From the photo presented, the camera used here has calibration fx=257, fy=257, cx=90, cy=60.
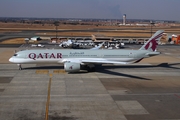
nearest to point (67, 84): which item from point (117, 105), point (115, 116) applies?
point (117, 105)

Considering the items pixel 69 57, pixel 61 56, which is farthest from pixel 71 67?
pixel 61 56

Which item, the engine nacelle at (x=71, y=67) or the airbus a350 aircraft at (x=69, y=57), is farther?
the airbus a350 aircraft at (x=69, y=57)

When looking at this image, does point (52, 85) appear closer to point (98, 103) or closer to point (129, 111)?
point (98, 103)

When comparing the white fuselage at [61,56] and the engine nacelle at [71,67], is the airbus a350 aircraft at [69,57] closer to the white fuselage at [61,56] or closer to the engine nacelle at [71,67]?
the white fuselage at [61,56]

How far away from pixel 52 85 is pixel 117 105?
35.4 ft

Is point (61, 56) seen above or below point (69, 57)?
above

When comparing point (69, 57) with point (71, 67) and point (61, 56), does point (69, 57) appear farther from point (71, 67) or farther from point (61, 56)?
point (71, 67)

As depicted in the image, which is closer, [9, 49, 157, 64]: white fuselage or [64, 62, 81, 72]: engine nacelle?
[64, 62, 81, 72]: engine nacelle

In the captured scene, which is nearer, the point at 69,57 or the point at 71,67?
the point at 71,67

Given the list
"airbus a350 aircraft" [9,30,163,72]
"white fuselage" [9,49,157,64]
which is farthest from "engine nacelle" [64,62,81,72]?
"white fuselage" [9,49,157,64]

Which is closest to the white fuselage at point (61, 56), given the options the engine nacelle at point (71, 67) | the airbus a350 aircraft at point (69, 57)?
the airbus a350 aircraft at point (69, 57)

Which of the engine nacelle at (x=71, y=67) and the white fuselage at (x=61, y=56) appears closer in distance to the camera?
the engine nacelle at (x=71, y=67)

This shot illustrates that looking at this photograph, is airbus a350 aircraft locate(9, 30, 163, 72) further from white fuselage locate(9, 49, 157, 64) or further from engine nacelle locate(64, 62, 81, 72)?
engine nacelle locate(64, 62, 81, 72)

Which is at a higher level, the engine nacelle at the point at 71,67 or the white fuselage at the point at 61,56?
the white fuselage at the point at 61,56
